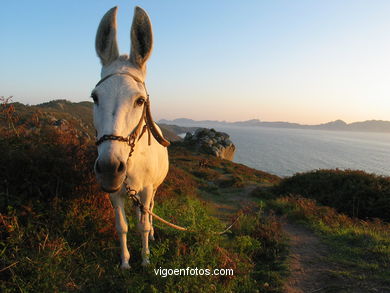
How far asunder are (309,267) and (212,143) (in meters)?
29.1

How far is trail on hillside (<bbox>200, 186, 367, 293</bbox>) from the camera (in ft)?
12.5

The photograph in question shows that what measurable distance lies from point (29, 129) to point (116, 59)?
3.31m

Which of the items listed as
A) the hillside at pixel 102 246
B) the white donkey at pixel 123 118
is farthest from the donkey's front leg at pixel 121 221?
the hillside at pixel 102 246

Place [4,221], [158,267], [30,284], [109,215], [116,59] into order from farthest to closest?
[109,215] < [158,267] < [4,221] < [116,59] < [30,284]

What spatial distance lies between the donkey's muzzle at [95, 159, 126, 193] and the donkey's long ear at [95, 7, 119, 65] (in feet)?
5.49

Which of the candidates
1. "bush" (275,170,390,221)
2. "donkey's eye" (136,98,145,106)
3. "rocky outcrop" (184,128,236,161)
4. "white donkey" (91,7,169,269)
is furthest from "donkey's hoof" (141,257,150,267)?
"rocky outcrop" (184,128,236,161)

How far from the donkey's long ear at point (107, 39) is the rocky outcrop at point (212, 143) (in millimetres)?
28607

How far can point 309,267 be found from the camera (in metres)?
4.62

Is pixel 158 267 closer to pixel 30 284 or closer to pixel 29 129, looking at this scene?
pixel 30 284

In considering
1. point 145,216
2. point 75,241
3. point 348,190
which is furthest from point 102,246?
point 348,190

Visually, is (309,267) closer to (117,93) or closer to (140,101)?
(140,101)

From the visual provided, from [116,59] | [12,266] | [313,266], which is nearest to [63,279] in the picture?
[12,266]

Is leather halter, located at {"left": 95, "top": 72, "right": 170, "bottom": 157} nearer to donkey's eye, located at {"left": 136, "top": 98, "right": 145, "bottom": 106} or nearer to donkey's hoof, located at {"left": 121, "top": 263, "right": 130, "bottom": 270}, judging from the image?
donkey's eye, located at {"left": 136, "top": 98, "right": 145, "bottom": 106}

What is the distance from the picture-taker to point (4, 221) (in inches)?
126
